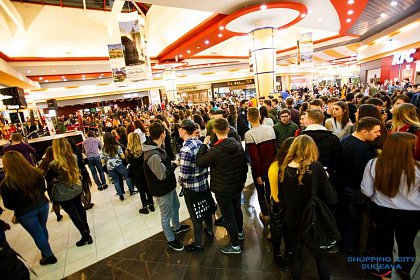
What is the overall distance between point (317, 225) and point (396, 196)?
731mm

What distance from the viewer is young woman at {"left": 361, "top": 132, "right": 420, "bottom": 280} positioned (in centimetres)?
166

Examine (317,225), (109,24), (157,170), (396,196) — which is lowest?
(317,225)

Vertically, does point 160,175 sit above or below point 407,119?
below

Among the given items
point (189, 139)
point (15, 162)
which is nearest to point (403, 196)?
point (189, 139)

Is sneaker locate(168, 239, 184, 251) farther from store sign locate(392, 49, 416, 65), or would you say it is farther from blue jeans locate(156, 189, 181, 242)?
store sign locate(392, 49, 416, 65)

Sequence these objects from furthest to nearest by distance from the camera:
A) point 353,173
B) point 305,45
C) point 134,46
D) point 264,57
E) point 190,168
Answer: point 305,45, point 264,57, point 134,46, point 190,168, point 353,173

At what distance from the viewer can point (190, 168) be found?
2.44m

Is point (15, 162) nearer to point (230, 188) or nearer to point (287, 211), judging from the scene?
point (230, 188)

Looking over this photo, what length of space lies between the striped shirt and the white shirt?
63.7 inches

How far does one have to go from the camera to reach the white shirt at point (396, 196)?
1.72 m

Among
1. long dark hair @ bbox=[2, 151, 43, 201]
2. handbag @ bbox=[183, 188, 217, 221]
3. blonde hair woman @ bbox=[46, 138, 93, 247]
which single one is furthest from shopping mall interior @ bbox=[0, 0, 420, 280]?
long dark hair @ bbox=[2, 151, 43, 201]

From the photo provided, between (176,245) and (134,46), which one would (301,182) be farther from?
(134,46)

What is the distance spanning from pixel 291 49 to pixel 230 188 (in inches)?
671

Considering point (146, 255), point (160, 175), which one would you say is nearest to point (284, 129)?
point (160, 175)
